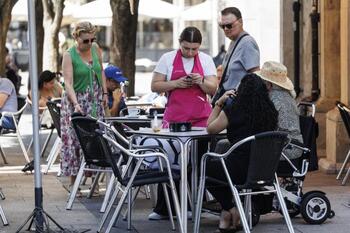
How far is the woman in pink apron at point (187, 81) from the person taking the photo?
33.8 ft

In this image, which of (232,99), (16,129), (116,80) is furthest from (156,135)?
(16,129)

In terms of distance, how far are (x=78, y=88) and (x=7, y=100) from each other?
268 cm

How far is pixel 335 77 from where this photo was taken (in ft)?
51.1

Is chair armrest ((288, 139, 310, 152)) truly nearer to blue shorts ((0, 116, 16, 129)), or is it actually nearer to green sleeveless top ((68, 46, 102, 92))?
green sleeveless top ((68, 46, 102, 92))

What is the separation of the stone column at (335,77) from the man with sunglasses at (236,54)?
158 inches

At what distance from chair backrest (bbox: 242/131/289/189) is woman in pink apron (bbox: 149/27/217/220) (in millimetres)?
1380

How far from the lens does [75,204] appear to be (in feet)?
38.9

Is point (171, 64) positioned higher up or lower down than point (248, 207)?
higher up

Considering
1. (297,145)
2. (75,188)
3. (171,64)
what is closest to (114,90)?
(75,188)

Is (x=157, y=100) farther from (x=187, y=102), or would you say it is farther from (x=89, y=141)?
(x=187, y=102)

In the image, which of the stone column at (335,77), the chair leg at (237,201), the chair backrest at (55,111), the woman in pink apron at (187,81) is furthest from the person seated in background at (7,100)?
the chair leg at (237,201)

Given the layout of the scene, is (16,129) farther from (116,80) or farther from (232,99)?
(232,99)

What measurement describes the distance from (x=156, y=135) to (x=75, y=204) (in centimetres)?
256

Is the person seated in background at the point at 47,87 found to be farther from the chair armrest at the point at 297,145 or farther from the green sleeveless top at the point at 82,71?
the chair armrest at the point at 297,145
